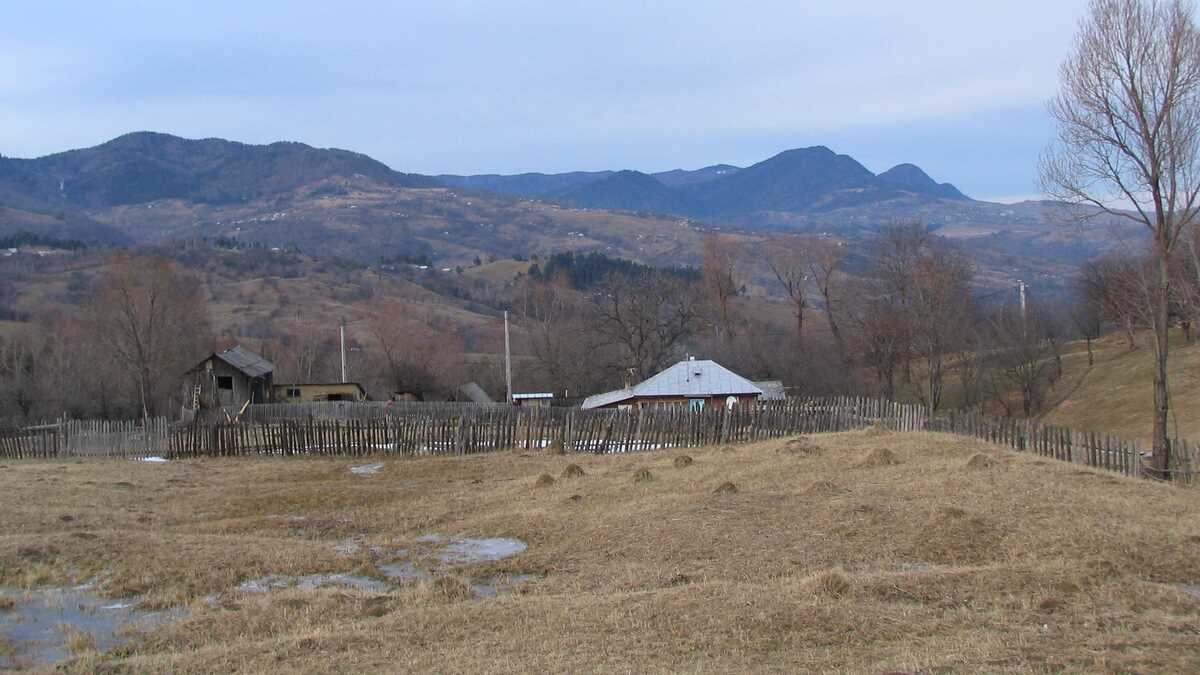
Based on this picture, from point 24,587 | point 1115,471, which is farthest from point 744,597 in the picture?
point 1115,471

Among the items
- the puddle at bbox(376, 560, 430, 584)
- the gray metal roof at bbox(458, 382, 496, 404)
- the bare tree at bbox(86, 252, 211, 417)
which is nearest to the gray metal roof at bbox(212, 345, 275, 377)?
the bare tree at bbox(86, 252, 211, 417)

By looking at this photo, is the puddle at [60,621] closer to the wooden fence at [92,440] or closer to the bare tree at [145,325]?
the wooden fence at [92,440]

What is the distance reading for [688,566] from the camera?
1234 cm

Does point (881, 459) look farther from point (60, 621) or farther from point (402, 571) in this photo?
point (60, 621)

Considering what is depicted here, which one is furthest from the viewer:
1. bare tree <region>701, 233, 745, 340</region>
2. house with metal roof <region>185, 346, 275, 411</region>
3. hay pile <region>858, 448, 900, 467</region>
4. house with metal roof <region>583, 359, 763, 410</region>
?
bare tree <region>701, 233, 745, 340</region>

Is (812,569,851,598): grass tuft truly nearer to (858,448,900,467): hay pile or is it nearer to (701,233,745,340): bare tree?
(858,448,900,467): hay pile

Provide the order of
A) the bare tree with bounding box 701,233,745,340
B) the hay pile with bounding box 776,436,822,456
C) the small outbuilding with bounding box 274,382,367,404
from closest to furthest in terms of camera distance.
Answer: the hay pile with bounding box 776,436,822,456, the small outbuilding with bounding box 274,382,367,404, the bare tree with bounding box 701,233,745,340

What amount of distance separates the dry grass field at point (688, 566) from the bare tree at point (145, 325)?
40.7 m

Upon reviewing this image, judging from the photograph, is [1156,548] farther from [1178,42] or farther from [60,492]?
[60,492]

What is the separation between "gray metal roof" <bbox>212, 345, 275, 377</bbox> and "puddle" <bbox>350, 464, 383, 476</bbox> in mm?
29868

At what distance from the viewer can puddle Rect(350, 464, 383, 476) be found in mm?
27995

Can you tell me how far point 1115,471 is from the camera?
2062 centimetres

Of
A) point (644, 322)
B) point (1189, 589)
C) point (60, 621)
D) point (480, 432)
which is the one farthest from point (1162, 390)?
point (644, 322)

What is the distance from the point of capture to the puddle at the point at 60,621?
937 centimetres
